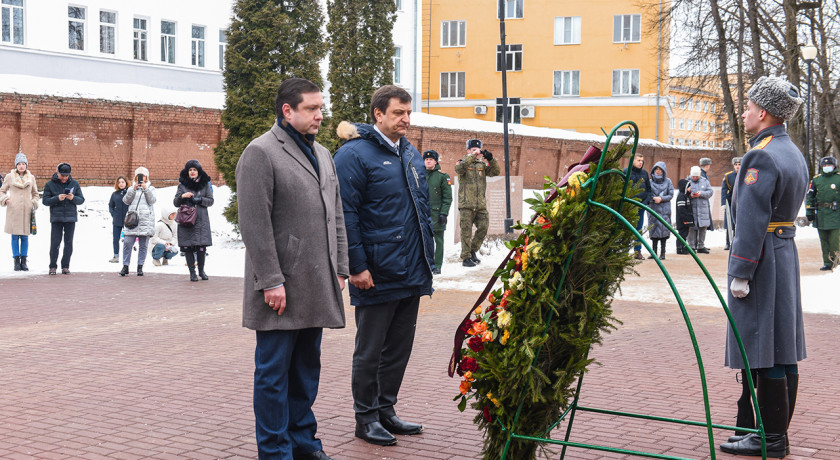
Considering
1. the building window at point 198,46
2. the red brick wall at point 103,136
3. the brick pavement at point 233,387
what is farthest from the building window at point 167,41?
the brick pavement at point 233,387

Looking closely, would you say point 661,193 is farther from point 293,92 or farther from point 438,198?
point 293,92

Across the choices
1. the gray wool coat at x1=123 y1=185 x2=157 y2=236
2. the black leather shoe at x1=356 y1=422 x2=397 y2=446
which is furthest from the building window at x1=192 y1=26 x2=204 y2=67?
the black leather shoe at x1=356 y1=422 x2=397 y2=446

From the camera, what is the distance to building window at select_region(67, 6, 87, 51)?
32.9m

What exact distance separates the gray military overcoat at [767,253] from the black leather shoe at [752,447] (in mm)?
430

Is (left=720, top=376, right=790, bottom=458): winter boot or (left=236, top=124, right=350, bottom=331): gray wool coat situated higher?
(left=236, top=124, right=350, bottom=331): gray wool coat

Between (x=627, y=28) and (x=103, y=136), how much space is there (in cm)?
3565

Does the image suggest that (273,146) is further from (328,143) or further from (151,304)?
(328,143)

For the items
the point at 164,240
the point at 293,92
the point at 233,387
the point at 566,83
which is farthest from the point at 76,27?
the point at 293,92

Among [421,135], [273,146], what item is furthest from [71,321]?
[421,135]

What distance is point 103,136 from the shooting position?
24594mm

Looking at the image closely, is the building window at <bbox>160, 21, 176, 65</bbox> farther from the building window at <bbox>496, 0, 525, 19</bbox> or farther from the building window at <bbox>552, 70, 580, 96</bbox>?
the building window at <bbox>552, 70, 580, 96</bbox>

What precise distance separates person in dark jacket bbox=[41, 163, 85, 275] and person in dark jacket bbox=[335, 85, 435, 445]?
1161 centimetres

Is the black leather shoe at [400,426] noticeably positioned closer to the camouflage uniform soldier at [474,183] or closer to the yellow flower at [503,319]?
the yellow flower at [503,319]

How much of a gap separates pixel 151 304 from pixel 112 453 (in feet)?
23.0
